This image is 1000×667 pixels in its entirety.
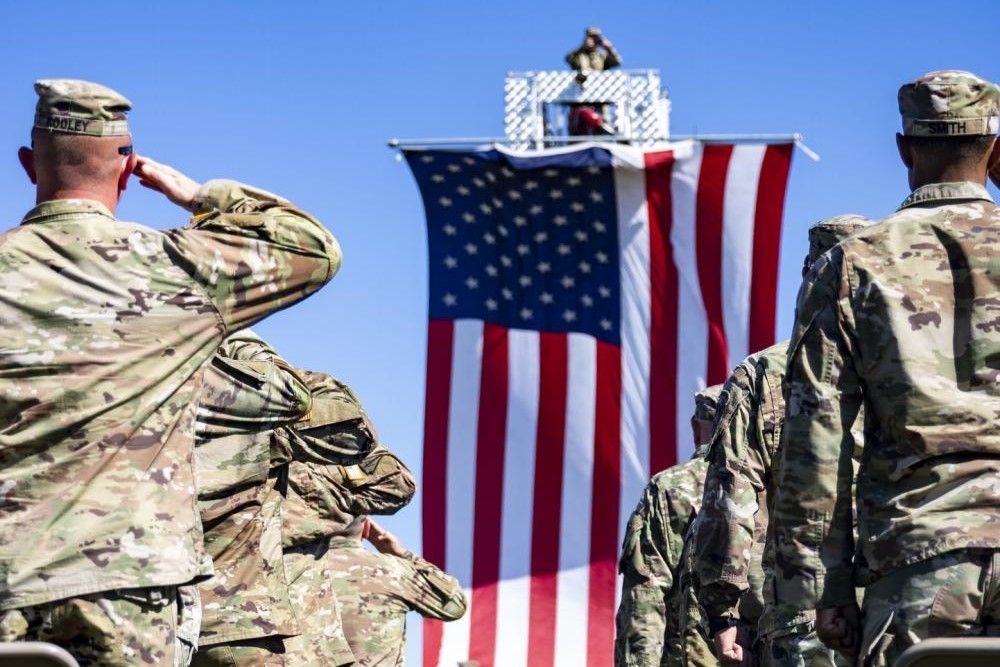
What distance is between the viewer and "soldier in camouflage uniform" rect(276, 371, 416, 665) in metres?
9.15

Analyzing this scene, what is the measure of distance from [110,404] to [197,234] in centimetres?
56

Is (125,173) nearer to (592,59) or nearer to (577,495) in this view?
(577,495)

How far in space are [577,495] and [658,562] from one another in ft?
32.1

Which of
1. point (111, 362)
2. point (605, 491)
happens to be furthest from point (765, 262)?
point (111, 362)

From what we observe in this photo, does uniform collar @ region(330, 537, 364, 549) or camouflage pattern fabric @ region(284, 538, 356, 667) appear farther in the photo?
uniform collar @ region(330, 537, 364, 549)

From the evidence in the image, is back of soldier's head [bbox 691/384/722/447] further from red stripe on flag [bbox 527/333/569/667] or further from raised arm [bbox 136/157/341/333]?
red stripe on flag [bbox 527/333/569/667]

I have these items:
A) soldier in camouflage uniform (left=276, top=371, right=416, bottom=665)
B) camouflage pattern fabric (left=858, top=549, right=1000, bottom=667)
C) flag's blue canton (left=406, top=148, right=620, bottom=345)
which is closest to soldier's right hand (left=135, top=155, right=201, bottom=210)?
camouflage pattern fabric (left=858, top=549, right=1000, bottom=667)

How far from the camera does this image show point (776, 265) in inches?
848

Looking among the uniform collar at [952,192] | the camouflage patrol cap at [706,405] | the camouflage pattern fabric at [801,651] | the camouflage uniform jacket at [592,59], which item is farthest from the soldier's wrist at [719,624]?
the camouflage uniform jacket at [592,59]

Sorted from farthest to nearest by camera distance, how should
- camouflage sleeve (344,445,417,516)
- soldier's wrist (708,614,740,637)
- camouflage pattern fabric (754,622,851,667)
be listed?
camouflage sleeve (344,445,417,516)
soldier's wrist (708,614,740,637)
camouflage pattern fabric (754,622,851,667)

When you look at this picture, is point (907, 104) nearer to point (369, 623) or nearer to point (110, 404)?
point (110, 404)

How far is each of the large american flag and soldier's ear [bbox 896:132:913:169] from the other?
14.5 meters

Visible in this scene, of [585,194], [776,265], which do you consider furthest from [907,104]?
[585,194]

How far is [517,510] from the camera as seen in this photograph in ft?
67.7
